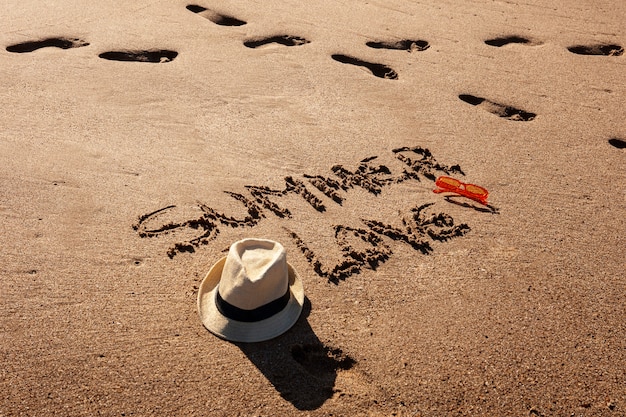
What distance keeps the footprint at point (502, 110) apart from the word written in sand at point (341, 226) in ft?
2.49

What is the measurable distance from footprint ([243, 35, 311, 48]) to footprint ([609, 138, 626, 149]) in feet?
6.70

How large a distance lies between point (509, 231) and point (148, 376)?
1.69m

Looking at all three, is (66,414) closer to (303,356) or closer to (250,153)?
(303,356)

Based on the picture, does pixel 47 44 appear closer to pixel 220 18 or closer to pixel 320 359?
pixel 220 18

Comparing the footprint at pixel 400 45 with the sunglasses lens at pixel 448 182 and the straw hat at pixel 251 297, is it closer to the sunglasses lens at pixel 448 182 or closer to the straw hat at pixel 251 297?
the sunglasses lens at pixel 448 182

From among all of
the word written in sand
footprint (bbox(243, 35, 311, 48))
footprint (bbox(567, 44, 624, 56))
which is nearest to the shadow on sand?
the word written in sand

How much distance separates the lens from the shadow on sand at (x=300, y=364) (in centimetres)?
222

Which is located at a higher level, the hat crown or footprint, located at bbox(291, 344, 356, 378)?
the hat crown

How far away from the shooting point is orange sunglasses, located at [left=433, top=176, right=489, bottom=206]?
315cm

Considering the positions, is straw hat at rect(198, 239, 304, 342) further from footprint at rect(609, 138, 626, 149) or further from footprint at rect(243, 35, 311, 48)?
footprint at rect(243, 35, 311, 48)

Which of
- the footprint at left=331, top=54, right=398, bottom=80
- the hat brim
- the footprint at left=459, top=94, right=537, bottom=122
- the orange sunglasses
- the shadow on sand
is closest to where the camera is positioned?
the shadow on sand

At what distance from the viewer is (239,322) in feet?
7.77

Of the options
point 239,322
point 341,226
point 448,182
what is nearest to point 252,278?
point 239,322

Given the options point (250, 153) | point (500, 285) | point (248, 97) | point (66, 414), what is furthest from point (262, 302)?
point (248, 97)
